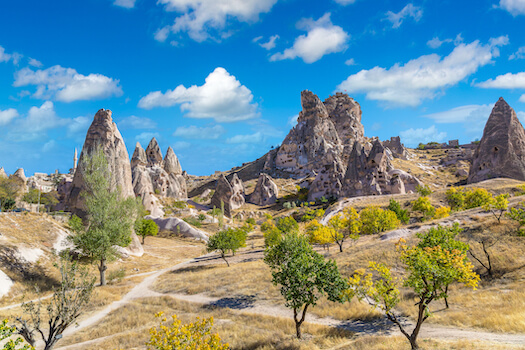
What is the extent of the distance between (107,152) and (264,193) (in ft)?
198

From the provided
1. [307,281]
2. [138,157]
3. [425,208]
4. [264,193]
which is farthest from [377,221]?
[138,157]

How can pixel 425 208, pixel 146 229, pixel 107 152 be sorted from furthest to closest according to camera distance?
1. pixel 146 229
2. pixel 425 208
3. pixel 107 152

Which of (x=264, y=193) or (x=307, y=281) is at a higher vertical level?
(x=264, y=193)

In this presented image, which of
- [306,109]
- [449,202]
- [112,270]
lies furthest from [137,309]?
[306,109]

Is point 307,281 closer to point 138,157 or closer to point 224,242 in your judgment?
point 224,242

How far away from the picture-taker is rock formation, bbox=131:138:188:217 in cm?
7269

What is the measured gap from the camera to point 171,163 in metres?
98.7

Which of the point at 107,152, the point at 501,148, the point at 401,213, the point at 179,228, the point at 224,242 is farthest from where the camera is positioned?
the point at 501,148

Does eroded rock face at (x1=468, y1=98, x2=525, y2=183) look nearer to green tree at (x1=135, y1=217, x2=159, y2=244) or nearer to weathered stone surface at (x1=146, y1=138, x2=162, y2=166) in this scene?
green tree at (x1=135, y1=217, x2=159, y2=244)

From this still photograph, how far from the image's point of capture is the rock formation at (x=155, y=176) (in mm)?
72694

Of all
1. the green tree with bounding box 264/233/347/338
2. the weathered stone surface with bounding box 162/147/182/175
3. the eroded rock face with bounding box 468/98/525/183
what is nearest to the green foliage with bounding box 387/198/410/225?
the eroded rock face with bounding box 468/98/525/183

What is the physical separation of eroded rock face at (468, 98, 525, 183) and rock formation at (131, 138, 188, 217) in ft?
235

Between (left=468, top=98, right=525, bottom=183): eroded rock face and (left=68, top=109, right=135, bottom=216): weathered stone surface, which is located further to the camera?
(left=468, top=98, right=525, bottom=183): eroded rock face

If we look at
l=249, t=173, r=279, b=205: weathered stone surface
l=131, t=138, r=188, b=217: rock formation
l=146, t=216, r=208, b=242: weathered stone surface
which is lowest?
l=146, t=216, r=208, b=242: weathered stone surface
